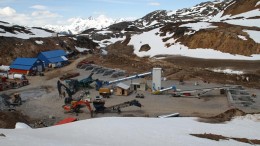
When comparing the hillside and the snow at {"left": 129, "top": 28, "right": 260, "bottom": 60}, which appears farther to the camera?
the hillside

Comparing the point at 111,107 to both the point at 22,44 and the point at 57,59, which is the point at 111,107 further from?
the point at 22,44

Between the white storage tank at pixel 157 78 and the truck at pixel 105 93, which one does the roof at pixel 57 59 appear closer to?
the truck at pixel 105 93

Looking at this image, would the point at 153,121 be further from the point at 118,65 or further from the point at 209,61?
the point at 118,65

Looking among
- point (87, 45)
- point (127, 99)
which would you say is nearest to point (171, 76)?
point (127, 99)

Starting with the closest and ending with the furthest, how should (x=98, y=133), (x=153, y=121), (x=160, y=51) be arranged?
(x=98, y=133) → (x=153, y=121) → (x=160, y=51)

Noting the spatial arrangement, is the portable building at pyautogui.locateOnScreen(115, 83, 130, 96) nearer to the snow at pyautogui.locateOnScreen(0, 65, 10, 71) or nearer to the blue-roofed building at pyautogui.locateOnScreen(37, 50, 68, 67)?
the blue-roofed building at pyautogui.locateOnScreen(37, 50, 68, 67)

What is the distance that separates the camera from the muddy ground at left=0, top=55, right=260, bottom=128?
101 ft

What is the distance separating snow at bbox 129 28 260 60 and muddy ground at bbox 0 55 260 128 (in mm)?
2674

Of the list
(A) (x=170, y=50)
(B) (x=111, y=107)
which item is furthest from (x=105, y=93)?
(A) (x=170, y=50)

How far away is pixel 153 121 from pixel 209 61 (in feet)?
117

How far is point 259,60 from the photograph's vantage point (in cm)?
5184

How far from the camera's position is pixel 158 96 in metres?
37.1

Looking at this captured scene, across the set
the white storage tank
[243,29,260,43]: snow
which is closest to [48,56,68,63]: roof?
the white storage tank

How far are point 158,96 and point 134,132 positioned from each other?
64.2 feet
